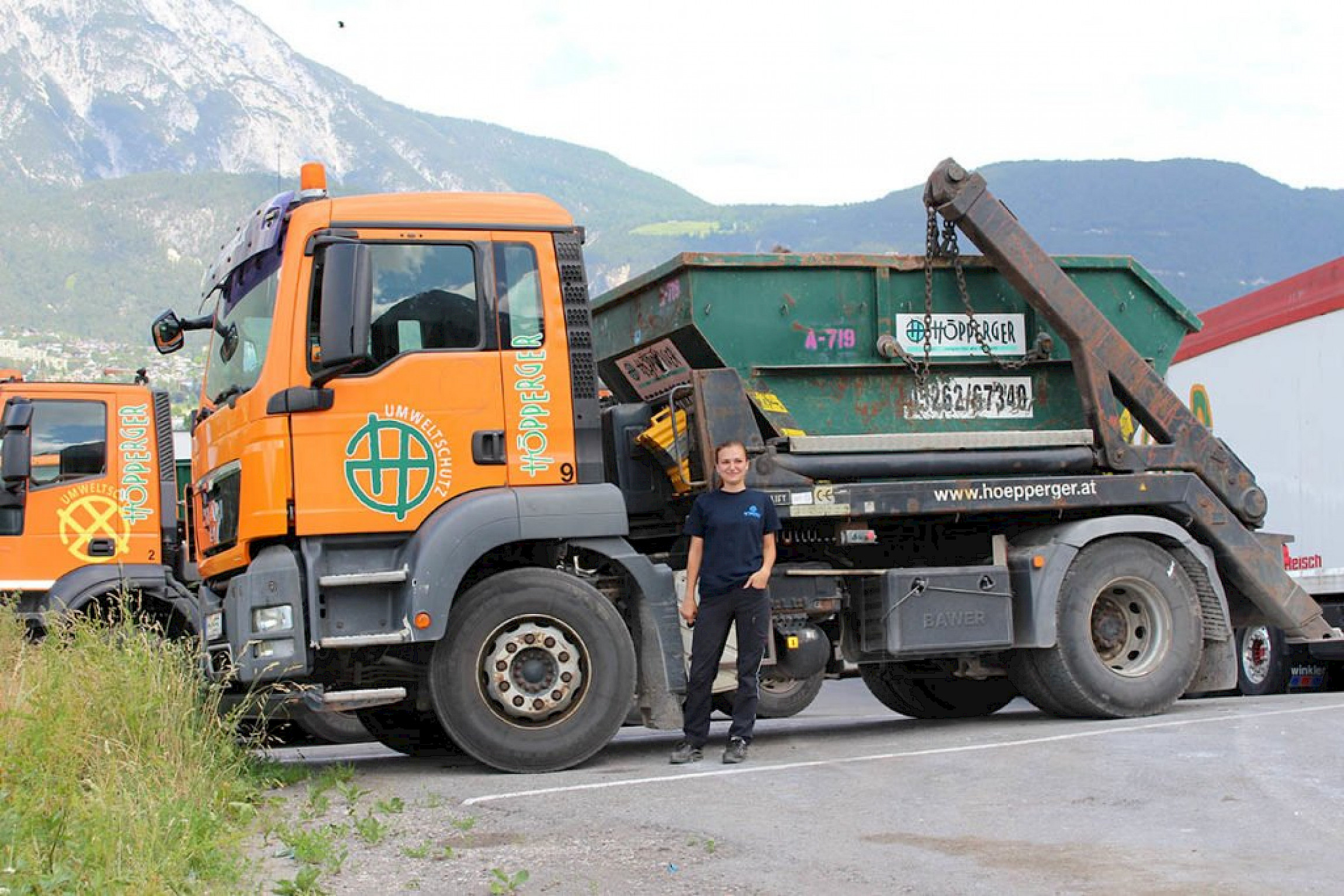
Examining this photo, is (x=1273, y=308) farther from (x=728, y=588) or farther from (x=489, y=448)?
(x=489, y=448)

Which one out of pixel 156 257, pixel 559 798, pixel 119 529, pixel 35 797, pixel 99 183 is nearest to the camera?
pixel 35 797

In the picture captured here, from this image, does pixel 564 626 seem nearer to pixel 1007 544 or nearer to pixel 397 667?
pixel 397 667

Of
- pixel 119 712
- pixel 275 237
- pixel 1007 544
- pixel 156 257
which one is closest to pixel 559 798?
pixel 119 712

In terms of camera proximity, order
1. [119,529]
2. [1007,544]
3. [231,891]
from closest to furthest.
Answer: [231,891] → [1007,544] → [119,529]

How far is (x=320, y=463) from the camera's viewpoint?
8.21 meters

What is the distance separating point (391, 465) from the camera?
327 inches

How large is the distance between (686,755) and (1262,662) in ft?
23.4

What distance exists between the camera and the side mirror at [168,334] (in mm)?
9828

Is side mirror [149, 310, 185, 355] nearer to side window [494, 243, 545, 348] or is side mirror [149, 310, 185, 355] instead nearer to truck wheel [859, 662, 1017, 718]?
side window [494, 243, 545, 348]

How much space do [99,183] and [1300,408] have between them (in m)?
189

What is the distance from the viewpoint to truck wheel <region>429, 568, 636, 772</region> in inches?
Answer: 328

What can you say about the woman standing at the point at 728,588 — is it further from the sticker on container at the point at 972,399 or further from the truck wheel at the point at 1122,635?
the truck wheel at the point at 1122,635

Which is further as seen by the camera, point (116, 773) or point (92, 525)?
point (92, 525)

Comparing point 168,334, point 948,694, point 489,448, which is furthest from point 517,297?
point 948,694
